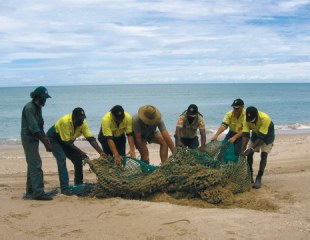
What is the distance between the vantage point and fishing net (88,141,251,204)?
19.2ft

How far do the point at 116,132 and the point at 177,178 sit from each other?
1.44 m

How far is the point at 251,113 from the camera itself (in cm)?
662

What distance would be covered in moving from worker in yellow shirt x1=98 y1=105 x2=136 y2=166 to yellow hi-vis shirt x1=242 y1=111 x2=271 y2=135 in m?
1.90

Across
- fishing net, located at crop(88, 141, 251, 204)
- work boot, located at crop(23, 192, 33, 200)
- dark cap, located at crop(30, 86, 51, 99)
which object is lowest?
work boot, located at crop(23, 192, 33, 200)

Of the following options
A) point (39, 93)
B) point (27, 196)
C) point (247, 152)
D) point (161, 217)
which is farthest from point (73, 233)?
point (247, 152)

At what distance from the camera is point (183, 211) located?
17.5 ft

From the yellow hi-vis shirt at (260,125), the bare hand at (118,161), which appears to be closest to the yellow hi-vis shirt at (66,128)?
the bare hand at (118,161)

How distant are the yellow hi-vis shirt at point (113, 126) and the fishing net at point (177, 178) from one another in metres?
0.45

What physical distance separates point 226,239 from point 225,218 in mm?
595

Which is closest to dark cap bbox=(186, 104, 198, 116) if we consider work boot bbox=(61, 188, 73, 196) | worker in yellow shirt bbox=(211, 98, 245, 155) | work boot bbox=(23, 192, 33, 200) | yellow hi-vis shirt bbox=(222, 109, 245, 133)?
worker in yellow shirt bbox=(211, 98, 245, 155)

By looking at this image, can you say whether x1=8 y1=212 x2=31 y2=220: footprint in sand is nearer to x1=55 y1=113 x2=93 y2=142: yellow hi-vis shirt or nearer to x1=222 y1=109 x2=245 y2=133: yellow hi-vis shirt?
x1=55 y1=113 x2=93 y2=142: yellow hi-vis shirt

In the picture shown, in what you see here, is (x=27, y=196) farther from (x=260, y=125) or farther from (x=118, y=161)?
(x=260, y=125)

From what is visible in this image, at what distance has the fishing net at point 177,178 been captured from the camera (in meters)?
5.86

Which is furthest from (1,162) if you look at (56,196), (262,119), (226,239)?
(226,239)
